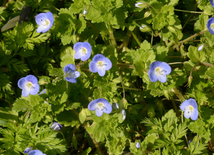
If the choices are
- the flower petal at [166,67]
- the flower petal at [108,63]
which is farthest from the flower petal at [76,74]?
the flower petal at [166,67]

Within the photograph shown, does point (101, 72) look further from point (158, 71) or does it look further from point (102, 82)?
point (158, 71)

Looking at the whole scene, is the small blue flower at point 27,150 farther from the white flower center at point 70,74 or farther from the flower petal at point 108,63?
the flower petal at point 108,63

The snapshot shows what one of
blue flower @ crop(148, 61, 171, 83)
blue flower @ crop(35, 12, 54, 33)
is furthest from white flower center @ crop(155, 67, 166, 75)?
blue flower @ crop(35, 12, 54, 33)

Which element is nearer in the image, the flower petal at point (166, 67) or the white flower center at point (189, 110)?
the flower petal at point (166, 67)

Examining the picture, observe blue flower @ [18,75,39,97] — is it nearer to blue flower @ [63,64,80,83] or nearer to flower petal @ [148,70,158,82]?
blue flower @ [63,64,80,83]

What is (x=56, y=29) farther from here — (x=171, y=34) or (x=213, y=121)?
(x=213, y=121)

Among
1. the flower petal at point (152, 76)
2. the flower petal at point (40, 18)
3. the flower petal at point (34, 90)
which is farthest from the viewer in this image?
the flower petal at point (40, 18)

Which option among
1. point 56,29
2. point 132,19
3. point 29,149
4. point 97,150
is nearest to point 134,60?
point 132,19
